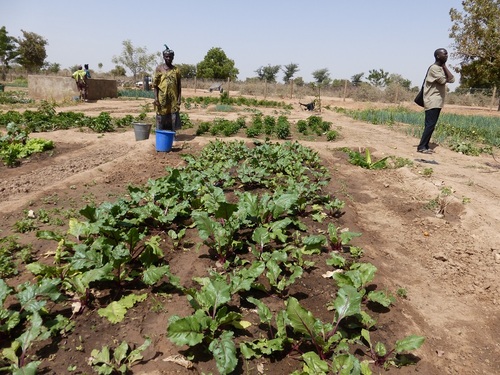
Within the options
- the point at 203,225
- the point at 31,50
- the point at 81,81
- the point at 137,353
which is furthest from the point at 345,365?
the point at 31,50

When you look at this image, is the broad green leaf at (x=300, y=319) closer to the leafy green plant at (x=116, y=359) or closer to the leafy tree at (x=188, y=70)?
the leafy green plant at (x=116, y=359)

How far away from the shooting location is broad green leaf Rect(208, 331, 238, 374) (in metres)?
1.99

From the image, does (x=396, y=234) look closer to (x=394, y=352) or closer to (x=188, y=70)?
(x=394, y=352)

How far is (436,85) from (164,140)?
6.28 meters

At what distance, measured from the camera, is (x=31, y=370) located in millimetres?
1927

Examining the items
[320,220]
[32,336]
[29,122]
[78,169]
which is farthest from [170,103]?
[32,336]

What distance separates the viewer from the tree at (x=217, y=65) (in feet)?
172

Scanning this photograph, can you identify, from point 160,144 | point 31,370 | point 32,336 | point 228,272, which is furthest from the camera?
point 160,144

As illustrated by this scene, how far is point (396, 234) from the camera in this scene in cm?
438

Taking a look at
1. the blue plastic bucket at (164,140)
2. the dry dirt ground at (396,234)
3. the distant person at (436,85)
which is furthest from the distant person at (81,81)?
the distant person at (436,85)

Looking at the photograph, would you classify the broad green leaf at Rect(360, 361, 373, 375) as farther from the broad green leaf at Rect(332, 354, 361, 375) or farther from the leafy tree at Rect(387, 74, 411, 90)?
the leafy tree at Rect(387, 74, 411, 90)

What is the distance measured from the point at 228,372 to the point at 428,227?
3.61 m

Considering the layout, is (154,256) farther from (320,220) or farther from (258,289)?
(320,220)

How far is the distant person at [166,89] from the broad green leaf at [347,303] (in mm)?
6936
